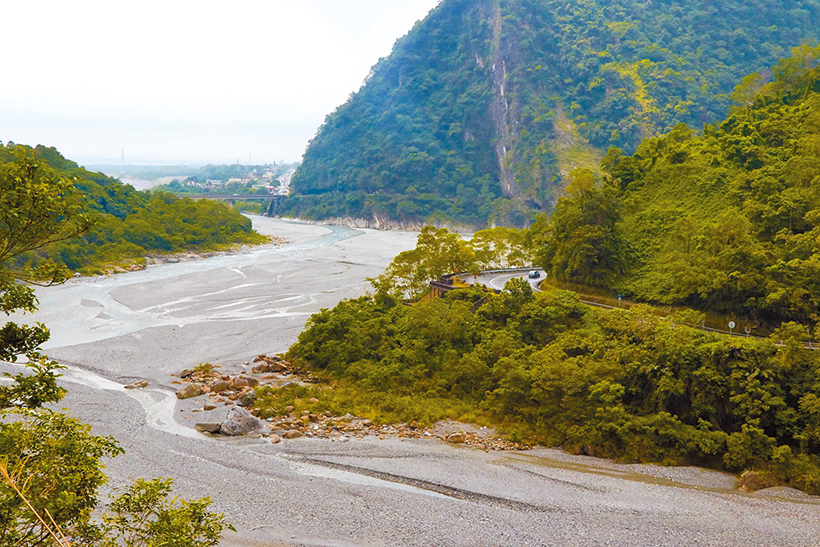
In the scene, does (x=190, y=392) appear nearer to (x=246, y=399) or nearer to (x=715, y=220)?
(x=246, y=399)

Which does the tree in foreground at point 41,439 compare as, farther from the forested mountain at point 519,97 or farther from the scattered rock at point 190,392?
the forested mountain at point 519,97

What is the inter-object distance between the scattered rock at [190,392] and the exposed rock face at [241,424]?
432cm

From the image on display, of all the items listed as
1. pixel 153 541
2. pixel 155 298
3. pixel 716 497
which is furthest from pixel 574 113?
pixel 153 541

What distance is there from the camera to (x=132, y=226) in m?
83.1

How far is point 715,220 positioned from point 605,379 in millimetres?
15185

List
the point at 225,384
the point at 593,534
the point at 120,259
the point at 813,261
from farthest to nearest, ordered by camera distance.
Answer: the point at 120,259, the point at 225,384, the point at 813,261, the point at 593,534

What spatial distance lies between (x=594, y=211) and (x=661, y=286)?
5.85 m

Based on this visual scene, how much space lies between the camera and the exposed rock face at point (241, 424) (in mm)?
24500

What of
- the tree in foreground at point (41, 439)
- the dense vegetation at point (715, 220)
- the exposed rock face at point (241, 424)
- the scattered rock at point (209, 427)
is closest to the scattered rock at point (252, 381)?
the exposed rock face at point (241, 424)

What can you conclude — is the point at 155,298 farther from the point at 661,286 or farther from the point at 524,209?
the point at 524,209

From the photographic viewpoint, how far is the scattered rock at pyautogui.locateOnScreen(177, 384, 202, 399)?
94.7 ft

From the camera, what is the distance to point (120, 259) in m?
74.7

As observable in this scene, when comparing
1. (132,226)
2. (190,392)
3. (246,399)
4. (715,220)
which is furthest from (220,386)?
(132,226)

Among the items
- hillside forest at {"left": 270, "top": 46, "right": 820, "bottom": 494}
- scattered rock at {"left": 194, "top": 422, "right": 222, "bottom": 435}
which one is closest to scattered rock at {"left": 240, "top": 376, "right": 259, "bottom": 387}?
hillside forest at {"left": 270, "top": 46, "right": 820, "bottom": 494}
